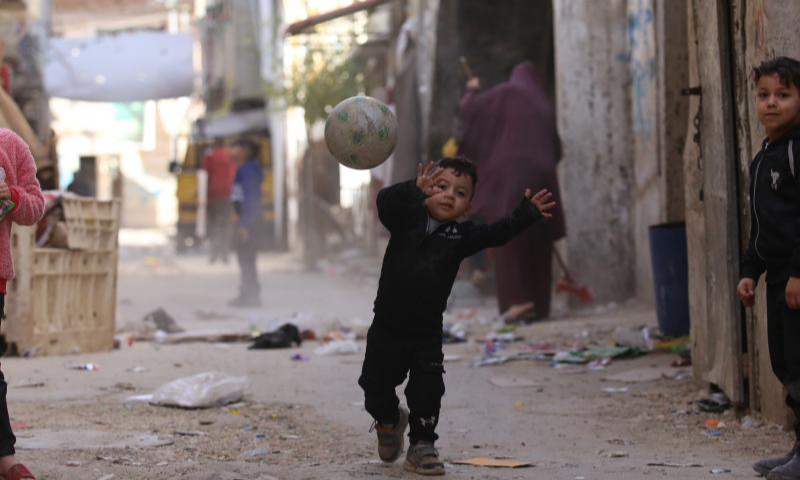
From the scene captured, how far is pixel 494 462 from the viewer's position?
Result: 580cm

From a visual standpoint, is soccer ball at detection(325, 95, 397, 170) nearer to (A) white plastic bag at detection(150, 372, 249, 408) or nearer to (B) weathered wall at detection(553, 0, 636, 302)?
(A) white plastic bag at detection(150, 372, 249, 408)

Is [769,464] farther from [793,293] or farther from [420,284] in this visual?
[420,284]

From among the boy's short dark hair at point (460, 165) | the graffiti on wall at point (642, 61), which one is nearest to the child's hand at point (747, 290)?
the boy's short dark hair at point (460, 165)

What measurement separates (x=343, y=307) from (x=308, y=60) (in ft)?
37.4

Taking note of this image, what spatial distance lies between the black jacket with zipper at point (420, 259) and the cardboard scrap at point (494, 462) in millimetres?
574

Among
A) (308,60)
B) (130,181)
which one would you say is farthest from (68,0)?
(308,60)

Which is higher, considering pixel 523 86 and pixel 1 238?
pixel 523 86

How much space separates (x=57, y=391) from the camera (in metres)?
8.23

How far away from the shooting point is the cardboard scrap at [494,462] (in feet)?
18.8

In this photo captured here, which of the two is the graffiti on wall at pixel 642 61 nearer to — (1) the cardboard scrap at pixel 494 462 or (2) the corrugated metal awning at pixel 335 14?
(2) the corrugated metal awning at pixel 335 14

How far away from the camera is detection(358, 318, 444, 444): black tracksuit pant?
18.3 feet

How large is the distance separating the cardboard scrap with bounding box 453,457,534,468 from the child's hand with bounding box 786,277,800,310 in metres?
1.31

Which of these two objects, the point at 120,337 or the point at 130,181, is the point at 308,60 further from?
the point at 130,181

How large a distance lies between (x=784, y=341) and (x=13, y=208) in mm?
2767
